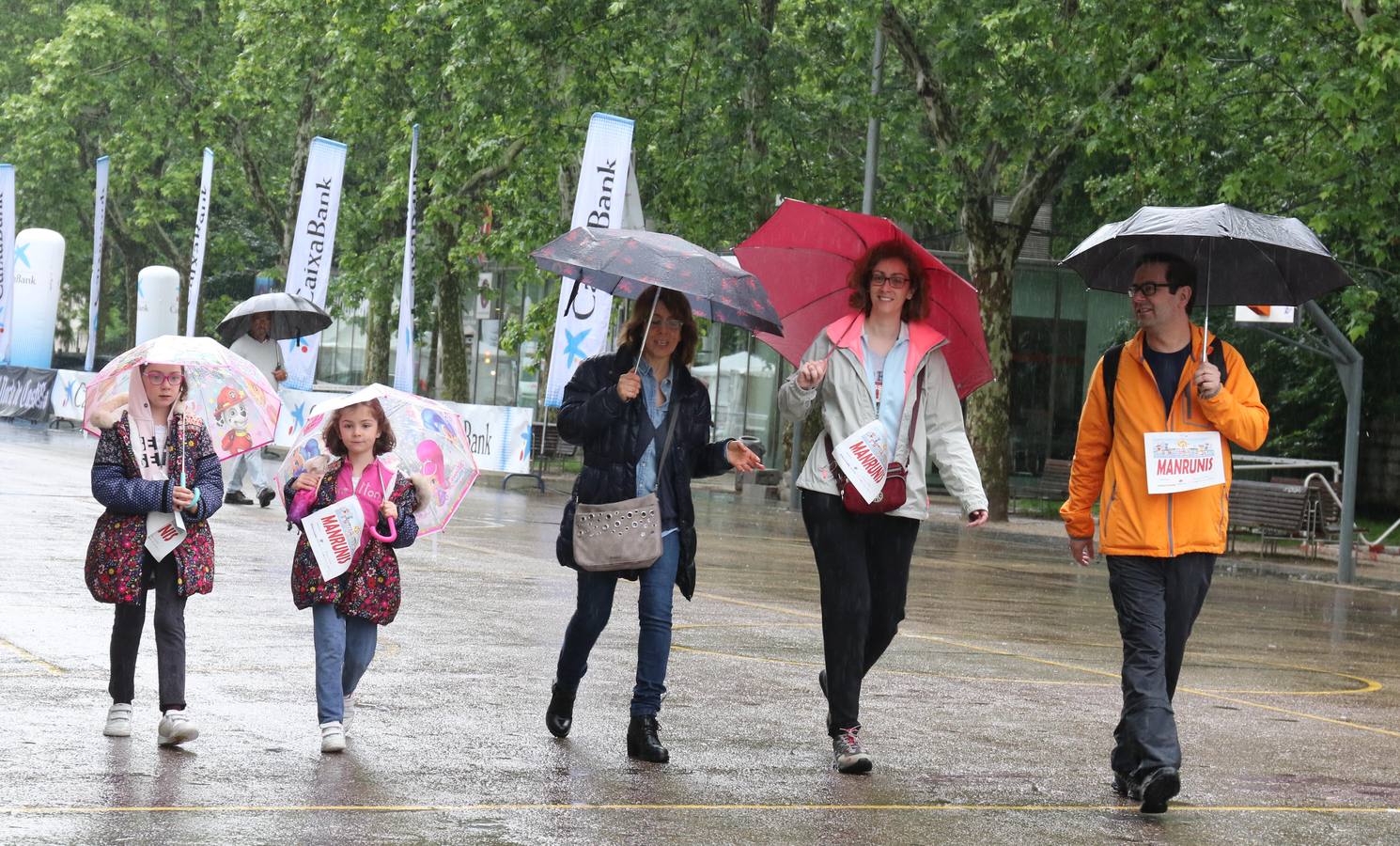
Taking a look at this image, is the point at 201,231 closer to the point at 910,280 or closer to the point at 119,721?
the point at 119,721

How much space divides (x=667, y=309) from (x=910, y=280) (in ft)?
3.03

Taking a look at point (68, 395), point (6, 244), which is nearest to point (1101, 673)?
point (68, 395)

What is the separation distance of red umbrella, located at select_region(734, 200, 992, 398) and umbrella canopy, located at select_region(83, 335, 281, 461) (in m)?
1.99

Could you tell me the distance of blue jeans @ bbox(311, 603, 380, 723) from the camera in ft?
23.1

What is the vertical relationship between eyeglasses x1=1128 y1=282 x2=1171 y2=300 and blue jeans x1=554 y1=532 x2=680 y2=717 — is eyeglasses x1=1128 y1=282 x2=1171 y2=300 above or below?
above

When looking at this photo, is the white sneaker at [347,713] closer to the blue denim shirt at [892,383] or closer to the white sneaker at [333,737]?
the white sneaker at [333,737]

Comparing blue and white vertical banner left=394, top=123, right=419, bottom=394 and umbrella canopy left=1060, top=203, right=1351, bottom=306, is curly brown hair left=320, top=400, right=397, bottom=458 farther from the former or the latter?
blue and white vertical banner left=394, top=123, right=419, bottom=394

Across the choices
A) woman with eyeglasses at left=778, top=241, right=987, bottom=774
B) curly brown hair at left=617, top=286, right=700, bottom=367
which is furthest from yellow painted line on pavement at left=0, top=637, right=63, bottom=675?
woman with eyeglasses at left=778, top=241, right=987, bottom=774

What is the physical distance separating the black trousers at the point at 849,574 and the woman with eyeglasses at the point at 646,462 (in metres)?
0.36

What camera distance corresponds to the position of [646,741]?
23.5 feet

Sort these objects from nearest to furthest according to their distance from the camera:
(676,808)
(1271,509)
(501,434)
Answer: (676,808) < (1271,509) < (501,434)

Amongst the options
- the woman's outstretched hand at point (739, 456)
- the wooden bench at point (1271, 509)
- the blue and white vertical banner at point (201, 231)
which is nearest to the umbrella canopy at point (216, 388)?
the woman's outstretched hand at point (739, 456)

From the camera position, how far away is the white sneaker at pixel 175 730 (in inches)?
271

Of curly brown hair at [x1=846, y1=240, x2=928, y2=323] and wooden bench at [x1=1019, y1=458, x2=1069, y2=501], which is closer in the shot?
curly brown hair at [x1=846, y1=240, x2=928, y2=323]
